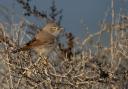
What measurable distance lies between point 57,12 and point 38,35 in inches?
24.8

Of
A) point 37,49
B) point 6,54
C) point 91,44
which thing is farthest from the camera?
point 91,44

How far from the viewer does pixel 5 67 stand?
20.0ft

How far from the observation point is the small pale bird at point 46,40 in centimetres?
635

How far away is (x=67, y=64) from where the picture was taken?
6301 millimetres

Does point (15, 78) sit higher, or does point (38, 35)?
point (38, 35)

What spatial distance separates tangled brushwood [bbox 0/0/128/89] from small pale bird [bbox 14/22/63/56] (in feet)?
0.24

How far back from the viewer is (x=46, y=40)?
6.49m

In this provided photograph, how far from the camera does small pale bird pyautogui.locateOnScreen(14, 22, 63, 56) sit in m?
6.35

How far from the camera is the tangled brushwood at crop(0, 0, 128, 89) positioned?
5.87 meters

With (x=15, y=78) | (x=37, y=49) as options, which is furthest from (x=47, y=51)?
(x=15, y=78)

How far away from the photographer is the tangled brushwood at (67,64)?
5.87 meters

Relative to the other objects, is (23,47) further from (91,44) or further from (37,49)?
(91,44)

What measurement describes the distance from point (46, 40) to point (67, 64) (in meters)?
0.37

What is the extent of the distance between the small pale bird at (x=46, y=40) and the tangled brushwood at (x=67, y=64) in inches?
2.8
